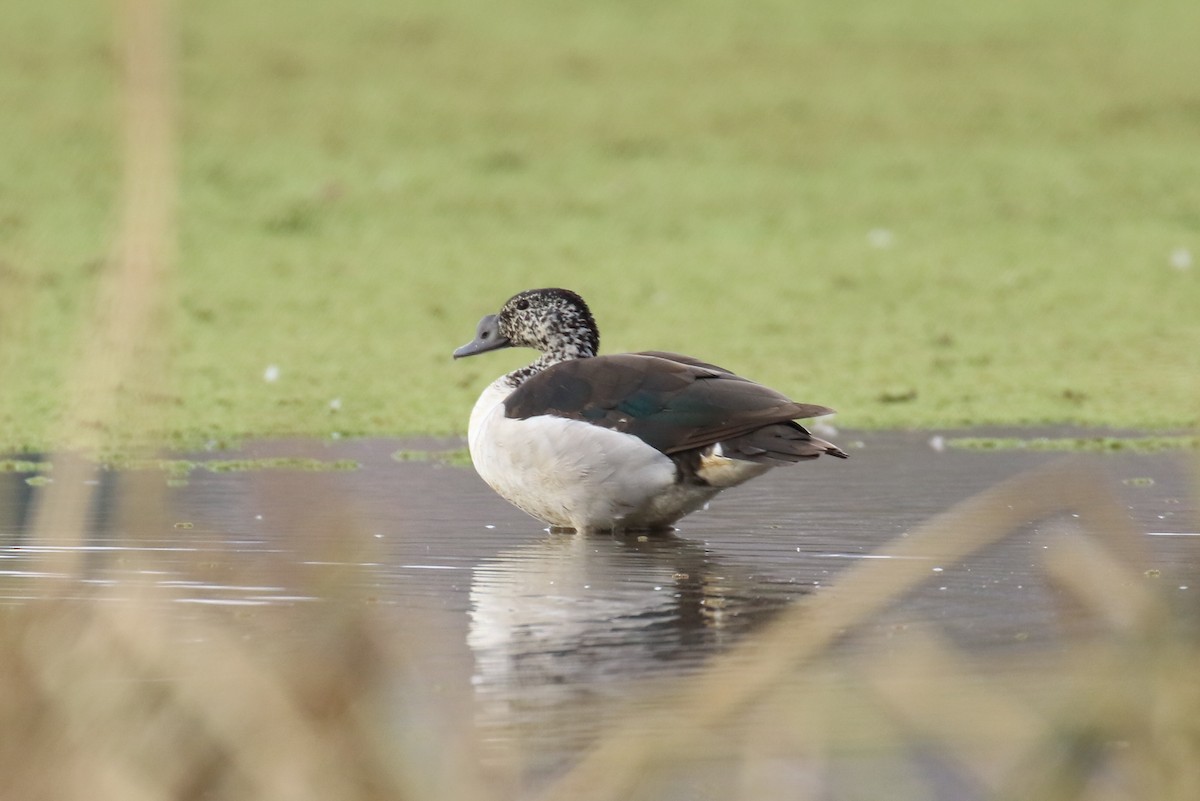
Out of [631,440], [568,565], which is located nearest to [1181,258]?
[631,440]

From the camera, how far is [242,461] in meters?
8.23

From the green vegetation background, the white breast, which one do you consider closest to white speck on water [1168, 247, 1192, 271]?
the green vegetation background

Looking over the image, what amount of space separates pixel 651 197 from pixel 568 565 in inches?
347

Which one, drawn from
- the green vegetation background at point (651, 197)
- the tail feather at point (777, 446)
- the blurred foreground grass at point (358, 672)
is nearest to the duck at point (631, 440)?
the tail feather at point (777, 446)

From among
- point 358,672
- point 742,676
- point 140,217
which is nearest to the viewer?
point 140,217

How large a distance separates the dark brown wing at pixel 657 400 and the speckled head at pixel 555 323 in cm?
65

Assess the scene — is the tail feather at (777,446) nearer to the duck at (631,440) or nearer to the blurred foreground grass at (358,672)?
the duck at (631,440)

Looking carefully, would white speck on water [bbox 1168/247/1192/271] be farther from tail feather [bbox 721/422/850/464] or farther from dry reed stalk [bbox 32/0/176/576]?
dry reed stalk [bbox 32/0/176/576]

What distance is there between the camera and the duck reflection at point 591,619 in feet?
14.0

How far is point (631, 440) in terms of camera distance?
6746 millimetres

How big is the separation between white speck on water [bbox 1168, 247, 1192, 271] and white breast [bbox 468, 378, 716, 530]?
23.1 feet

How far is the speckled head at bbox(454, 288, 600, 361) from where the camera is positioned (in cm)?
779

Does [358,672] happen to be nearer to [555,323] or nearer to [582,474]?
[582,474]

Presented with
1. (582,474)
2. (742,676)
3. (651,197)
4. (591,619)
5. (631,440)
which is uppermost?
(651,197)
